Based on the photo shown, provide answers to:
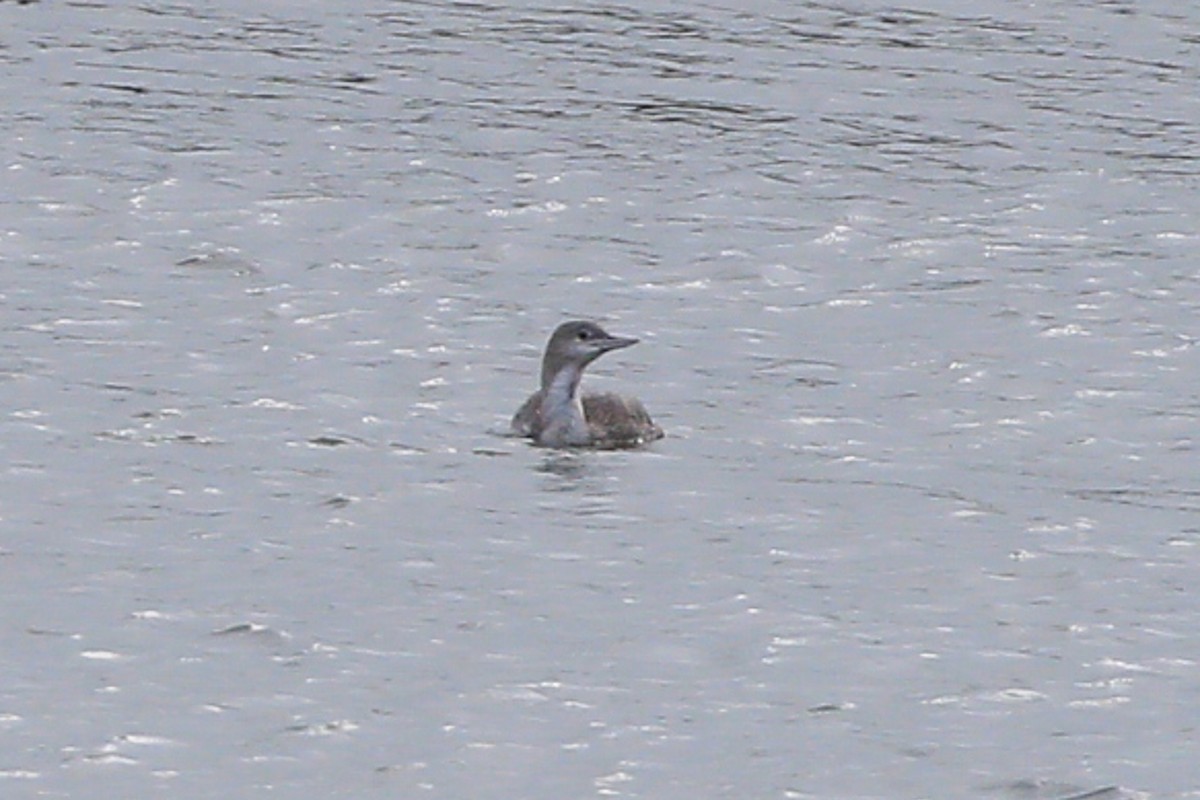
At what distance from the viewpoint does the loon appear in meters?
22.3

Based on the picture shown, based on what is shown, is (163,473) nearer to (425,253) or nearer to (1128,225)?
(425,253)

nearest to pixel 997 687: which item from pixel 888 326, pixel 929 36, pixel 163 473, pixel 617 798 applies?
pixel 617 798

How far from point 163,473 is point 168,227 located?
776 centimetres

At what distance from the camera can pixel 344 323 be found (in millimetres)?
25016

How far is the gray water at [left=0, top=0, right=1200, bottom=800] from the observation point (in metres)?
16.2

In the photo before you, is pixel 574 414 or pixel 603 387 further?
pixel 603 387

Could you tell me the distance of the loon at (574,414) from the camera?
2234 cm

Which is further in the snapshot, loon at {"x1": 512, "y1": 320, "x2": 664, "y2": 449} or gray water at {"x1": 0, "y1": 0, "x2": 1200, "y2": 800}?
loon at {"x1": 512, "y1": 320, "x2": 664, "y2": 449}

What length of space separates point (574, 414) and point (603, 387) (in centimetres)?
134

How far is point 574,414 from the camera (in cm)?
2253

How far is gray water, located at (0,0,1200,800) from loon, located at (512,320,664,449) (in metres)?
0.23

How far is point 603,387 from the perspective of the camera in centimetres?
2384

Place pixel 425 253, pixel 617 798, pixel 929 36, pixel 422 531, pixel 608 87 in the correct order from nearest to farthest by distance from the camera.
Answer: pixel 617 798 < pixel 422 531 < pixel 425 253 < pixel 608 87 < pixel 929 36

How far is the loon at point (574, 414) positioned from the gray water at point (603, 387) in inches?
9.2
